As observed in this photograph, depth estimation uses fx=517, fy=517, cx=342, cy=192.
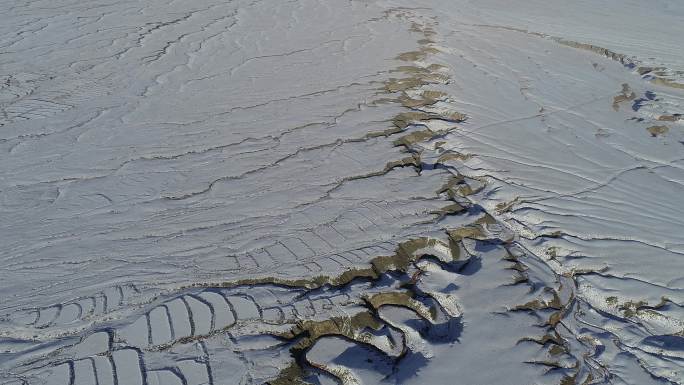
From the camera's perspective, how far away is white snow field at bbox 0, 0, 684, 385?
2.12 metres

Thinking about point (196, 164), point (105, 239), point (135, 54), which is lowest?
point (105, 239)

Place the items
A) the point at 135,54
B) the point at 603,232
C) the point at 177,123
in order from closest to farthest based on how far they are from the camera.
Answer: the point at 603,232, the point at 177,123, the point at 135,54

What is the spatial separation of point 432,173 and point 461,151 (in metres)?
0.38

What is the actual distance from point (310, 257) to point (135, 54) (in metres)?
3.50

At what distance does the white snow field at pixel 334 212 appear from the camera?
2.12 m

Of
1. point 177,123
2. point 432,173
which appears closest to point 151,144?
point 177,123

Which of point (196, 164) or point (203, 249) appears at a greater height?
point (196, 164)

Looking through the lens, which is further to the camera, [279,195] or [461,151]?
[461,151]

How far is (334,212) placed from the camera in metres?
2.95

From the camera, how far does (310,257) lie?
8.54ft

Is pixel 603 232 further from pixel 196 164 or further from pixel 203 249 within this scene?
pixel 196 164

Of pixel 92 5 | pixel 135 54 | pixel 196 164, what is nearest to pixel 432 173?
pixel 196 164

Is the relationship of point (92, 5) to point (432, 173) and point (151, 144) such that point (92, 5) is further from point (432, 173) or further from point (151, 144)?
point (432, 173)

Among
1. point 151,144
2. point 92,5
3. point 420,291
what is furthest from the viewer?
point 92,5
